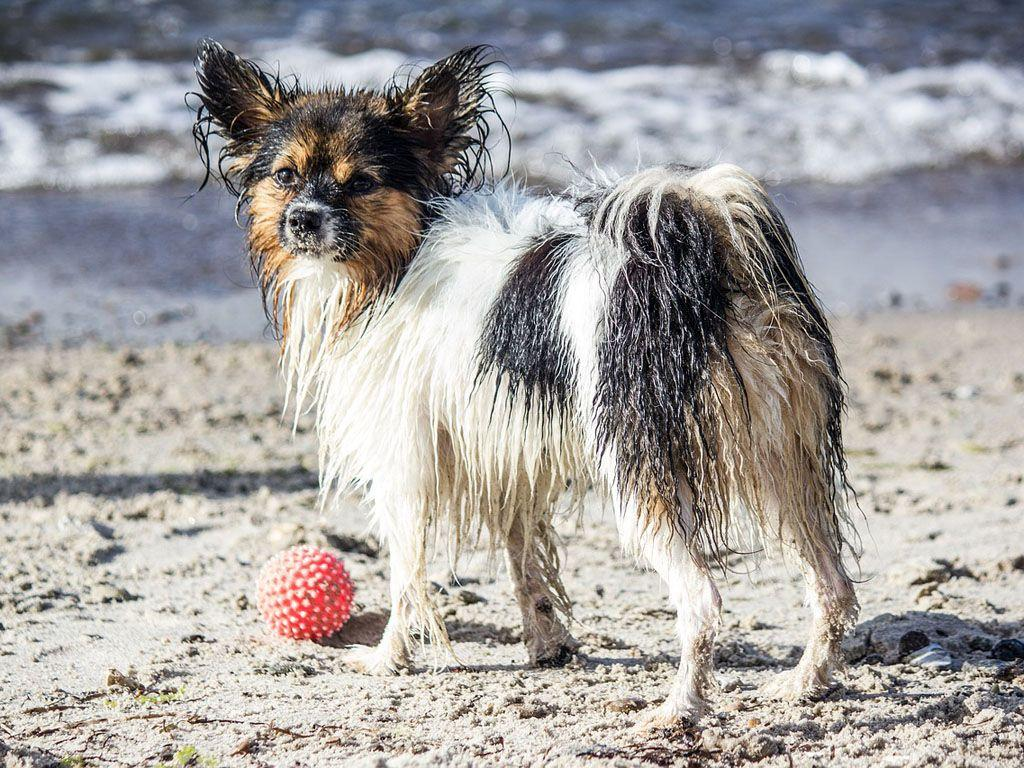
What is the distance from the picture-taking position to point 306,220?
3625mm

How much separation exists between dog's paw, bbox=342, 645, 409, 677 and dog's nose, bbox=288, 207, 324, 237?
1.38m

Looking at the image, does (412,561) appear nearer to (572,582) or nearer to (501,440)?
(501,440)

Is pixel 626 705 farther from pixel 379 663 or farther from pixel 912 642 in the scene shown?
pixel 912 642

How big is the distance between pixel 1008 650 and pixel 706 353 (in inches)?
62.3

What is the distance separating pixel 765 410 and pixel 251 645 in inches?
75.6

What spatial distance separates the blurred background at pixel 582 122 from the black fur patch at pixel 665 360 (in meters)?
3.51

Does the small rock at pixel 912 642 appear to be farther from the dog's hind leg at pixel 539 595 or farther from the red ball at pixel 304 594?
the red ball at pixel 304 594

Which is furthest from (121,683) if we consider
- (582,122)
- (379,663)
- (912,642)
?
(582,122)

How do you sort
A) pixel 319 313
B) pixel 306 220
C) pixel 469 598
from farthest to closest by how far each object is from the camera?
1. pixel 469 598
2. pixel 319 313
3. pixel 306 220

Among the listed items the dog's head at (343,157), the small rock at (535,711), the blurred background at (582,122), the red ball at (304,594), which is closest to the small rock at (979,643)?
the small rock at (535,711)

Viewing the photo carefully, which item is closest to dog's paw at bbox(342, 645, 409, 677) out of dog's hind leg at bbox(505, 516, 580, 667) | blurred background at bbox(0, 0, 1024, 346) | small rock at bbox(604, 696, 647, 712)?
dog's hind leg at bbox(505, 516, 580, 667)

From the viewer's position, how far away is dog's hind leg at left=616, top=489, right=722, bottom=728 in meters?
3.24

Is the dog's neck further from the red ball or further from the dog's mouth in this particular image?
the red ball

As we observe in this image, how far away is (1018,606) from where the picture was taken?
431cm
